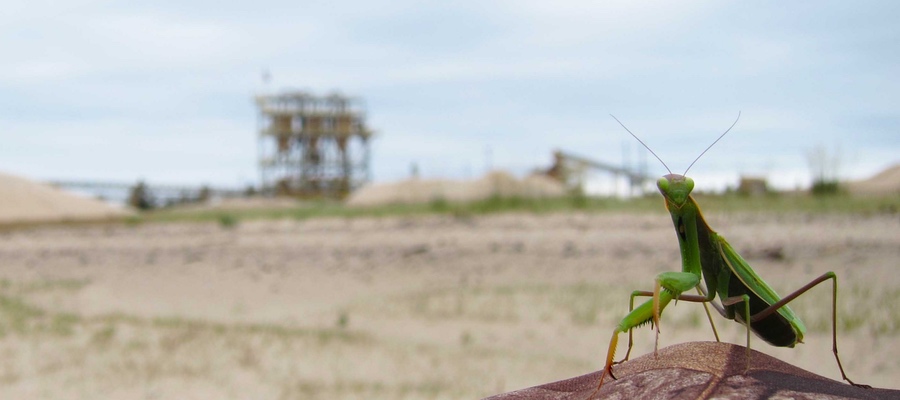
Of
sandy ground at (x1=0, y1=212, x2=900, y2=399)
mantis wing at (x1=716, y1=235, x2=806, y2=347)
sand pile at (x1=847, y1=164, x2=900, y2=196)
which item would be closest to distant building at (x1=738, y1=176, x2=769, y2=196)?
sand pile at (x1=847, y1=164, x2=900, y2=196)

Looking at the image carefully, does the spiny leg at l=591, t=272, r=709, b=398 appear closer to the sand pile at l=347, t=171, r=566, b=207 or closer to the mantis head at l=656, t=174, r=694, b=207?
the mantis head at l=656, t=174, r=694, b=207

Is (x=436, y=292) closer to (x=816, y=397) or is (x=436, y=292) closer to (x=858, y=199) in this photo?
(x=858, y=199)

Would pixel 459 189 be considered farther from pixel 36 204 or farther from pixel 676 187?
pixel 676 187

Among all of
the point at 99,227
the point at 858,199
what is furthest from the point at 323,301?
the point at 99,227

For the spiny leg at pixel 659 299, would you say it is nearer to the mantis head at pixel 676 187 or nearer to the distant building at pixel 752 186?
the mantis head at pixel 676 187

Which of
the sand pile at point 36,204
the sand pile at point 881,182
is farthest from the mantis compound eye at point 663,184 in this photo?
the sand pile at point 36,204

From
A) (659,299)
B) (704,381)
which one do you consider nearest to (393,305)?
(659,299)
